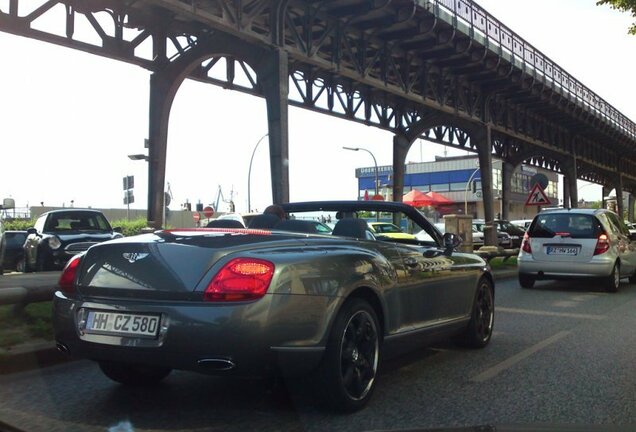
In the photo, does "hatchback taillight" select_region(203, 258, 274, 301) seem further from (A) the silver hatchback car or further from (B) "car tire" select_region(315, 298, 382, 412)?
(A) the silver hatchback car

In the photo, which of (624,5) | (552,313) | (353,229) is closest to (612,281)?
(552,313)

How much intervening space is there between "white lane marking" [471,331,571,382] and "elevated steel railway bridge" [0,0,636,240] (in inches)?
429

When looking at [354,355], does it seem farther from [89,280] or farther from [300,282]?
[89,280]

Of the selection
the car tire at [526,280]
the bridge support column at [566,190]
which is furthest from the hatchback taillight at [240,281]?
the bridge support column at [566,190]

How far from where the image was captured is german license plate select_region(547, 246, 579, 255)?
468 inches

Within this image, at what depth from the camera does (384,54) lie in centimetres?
2206

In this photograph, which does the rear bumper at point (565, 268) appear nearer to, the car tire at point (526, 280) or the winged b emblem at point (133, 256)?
the car tire at point (526, 280)

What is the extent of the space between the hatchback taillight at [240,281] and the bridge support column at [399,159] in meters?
27.8

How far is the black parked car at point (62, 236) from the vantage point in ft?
41.4

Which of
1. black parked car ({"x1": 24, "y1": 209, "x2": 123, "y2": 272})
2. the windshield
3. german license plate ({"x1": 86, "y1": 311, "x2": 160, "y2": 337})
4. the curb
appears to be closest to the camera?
german license plate ({"x1": 86, "y1": 311, "x2": 160, "y2": 337})

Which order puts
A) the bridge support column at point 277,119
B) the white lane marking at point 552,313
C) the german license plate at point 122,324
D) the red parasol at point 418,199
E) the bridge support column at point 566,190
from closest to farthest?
the german license plate at point 122,324 < the white lane marking at point 552,313 < the bridge support column at point 277,119 < the red parasol at point 418,199 < the bridge support column at point 566,190

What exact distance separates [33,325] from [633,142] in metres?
53.7

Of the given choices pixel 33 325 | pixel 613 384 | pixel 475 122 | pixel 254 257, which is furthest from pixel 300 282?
pixel 475 122

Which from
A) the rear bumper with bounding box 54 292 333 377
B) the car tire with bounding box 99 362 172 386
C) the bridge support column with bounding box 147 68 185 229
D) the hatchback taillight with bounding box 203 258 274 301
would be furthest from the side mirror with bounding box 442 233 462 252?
the bridge support column with bounding box 147 68 185 229
